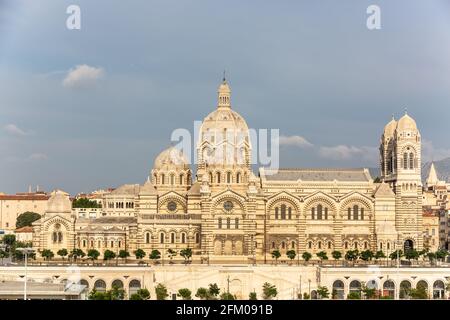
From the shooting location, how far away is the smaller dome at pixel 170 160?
154 ft

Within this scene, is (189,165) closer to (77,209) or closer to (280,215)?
(280,215)

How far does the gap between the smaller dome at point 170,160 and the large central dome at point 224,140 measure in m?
1.20

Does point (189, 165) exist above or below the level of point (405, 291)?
above

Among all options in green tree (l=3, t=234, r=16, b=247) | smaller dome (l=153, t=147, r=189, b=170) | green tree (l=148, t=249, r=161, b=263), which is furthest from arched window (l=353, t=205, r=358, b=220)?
green tree (l=3, t=234, r=16, b=247)

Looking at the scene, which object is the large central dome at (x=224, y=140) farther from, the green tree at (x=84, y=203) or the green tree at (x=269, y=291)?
the green tree at (x=84, y=203)

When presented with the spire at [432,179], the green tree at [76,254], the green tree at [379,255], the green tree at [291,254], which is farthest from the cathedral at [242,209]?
the spire at [432,179]

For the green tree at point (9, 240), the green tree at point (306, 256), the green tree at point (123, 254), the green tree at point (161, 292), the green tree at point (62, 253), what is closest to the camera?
the green tree at point (161, 292)

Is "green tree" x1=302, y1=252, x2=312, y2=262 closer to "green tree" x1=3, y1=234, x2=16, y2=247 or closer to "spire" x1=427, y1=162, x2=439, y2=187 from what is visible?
"green tree" x1=3, y1=234, x2=16, y2=247

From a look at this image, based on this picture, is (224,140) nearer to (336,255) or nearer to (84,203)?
(336,255)

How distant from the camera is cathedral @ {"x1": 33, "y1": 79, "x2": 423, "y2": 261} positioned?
44281 millimetres
